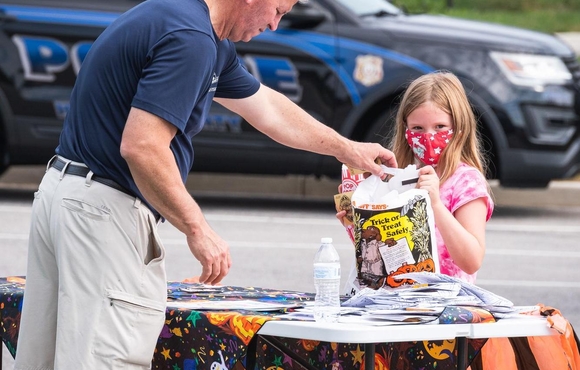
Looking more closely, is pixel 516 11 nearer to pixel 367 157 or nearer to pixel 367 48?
pixel 367 48

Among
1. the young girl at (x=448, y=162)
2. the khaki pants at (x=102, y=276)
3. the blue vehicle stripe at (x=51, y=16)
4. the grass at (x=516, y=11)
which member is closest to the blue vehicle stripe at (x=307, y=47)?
the blue vehicle stripe at (x=51, y=16)

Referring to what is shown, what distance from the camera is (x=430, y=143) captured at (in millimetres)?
3900

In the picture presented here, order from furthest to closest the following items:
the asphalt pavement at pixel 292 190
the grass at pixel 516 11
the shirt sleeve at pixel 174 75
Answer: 1. the grass at pixel 516 11
2. the asphalt pavement at pixel 292 190
3. the shirt sleeve at pixel 174 75

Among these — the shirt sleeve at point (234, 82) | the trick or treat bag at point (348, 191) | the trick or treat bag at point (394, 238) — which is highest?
the shirt sleeve at point (234, 82)

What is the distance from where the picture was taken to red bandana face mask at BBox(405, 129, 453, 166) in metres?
3.90

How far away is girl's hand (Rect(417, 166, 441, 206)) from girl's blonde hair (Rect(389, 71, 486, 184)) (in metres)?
0.19

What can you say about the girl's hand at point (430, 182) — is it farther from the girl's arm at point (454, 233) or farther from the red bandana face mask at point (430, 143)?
the red bandana face mask at point (430, 143)

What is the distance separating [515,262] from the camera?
8.07 metres

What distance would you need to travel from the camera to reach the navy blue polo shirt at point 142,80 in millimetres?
2998

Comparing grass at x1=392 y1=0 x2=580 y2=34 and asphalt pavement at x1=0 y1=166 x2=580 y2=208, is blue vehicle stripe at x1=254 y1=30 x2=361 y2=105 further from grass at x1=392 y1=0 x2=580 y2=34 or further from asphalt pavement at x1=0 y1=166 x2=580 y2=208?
grass at x1=392 y1=0 x2=580 y2=34

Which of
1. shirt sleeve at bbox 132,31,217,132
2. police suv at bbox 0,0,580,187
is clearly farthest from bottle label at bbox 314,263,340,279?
police suv at bbox 0,0,580,187

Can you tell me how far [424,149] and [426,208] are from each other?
1.49 feet

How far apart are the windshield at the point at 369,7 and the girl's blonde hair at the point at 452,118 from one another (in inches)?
210

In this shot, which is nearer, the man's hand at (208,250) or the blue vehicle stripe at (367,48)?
the man's hand at (208,250)
